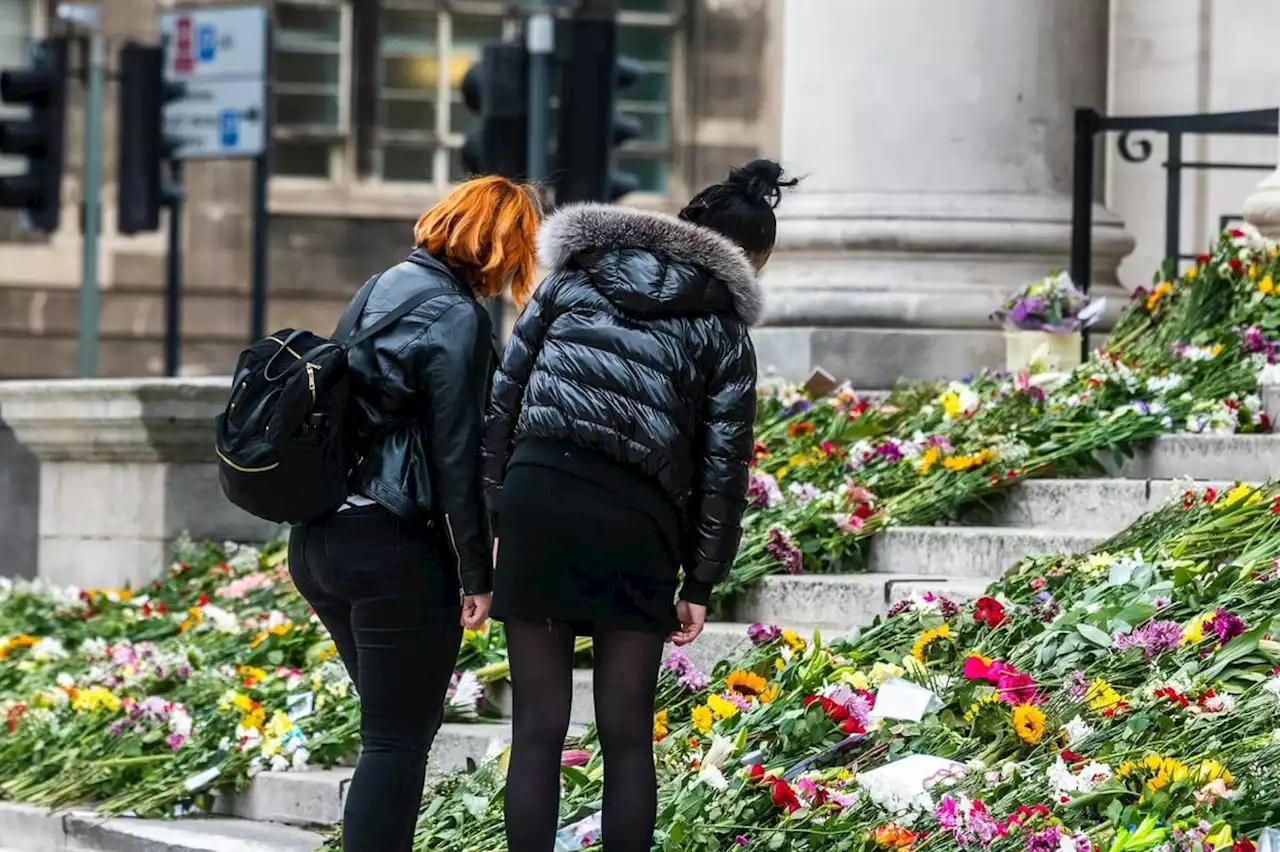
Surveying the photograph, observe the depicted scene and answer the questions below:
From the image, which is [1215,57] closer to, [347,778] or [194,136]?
[194,136]

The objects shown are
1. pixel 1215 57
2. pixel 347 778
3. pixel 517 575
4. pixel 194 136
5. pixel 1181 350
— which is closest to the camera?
pixel 517 575

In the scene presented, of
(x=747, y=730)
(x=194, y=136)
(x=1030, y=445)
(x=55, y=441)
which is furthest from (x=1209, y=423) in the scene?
(x=194, y=136)

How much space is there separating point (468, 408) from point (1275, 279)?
180 inches

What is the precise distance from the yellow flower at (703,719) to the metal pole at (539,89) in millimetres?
5262

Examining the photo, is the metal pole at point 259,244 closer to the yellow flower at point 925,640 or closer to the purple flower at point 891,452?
the purple flower at point 891,452

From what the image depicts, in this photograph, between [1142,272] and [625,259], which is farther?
[1142,272]

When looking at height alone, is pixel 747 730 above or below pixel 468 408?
below

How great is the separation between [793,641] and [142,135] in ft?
31.7

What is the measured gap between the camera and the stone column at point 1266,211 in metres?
9.73

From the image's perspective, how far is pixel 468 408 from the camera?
570cm

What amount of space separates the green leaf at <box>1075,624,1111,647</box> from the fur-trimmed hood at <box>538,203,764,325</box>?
56.1 inches

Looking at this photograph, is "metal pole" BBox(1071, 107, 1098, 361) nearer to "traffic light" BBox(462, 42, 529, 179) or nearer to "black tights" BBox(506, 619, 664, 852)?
"traffic light" BBox(462, 42, 529, 179)

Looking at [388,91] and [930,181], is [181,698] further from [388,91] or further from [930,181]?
[388,91]

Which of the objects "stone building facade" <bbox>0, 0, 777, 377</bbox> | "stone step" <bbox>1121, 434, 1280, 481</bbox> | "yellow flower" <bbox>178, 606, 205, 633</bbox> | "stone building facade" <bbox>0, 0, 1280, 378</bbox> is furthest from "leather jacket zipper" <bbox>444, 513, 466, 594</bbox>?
"stone building facade" <bbox>0, 0, 777, 377</bbox>
